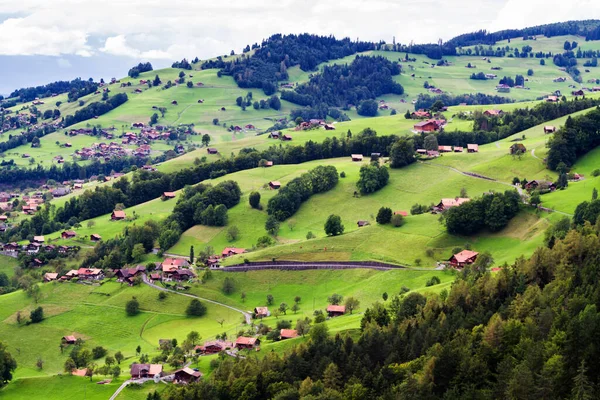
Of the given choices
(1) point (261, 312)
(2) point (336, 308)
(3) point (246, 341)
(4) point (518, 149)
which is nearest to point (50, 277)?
(1) point (261, 312)

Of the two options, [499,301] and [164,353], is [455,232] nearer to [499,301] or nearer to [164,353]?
[499,301]

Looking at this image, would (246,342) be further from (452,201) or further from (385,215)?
(452,201)

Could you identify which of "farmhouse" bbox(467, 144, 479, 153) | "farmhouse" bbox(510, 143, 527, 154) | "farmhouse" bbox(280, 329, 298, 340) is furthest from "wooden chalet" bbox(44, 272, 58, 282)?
"farmhouse" bbox(467, 144, 479, 153)

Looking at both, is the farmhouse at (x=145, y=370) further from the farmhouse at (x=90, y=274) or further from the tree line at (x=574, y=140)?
the tree line at (x=574, y=140)

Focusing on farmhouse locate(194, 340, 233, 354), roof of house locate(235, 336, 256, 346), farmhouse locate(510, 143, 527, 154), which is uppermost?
farmhouse locate(510, 143, 527, 154)

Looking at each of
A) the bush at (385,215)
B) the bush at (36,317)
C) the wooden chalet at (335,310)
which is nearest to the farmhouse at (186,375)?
the wooden chalet at (335,310)

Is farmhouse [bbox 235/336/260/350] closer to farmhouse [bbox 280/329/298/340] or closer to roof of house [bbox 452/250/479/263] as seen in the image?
farmhouse [bbox 280/329/298/340]

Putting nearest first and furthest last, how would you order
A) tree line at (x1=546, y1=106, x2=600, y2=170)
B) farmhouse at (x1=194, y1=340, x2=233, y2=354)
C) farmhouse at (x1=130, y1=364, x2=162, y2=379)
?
farmhouse at (x1=130, y1=364, x2=162, y2=379) → farmhouse at (x1=194, y1=340, x2=233, y2=354) → tree line at (x1=546, y1=106, x2=600, y2=170)
